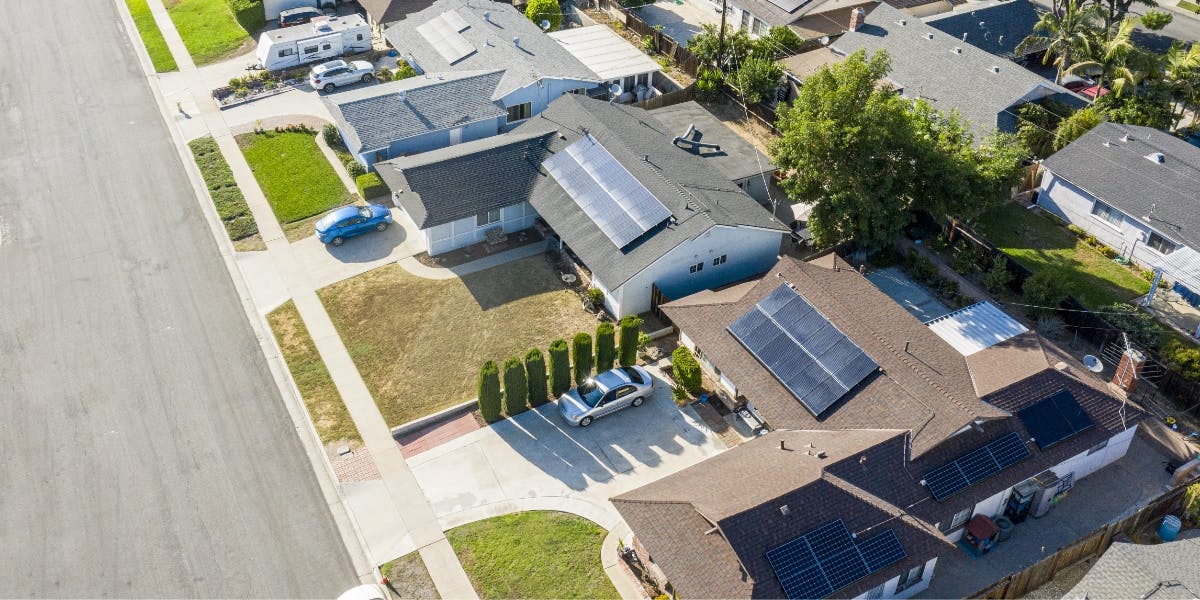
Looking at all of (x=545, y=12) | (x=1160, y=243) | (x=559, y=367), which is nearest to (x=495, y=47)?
(x=545, y=12)

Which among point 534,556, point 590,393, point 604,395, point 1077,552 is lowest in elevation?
point 534,556

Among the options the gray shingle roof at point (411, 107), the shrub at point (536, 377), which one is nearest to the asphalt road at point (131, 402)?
the shrub at point (536, 377)

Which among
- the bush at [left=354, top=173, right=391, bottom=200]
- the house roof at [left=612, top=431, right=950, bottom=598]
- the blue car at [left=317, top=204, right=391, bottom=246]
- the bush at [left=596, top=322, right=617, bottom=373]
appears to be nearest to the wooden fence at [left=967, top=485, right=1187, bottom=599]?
the house roof at [left=612, top=431, right=950, bottom=598]

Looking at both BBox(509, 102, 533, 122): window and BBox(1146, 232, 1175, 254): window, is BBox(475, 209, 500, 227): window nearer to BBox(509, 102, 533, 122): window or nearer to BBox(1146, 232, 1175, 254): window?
BBox(509, 102, 533, 122): window

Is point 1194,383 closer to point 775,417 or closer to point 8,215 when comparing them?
point 775,417

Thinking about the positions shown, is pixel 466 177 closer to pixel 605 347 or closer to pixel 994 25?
pixel 605 347

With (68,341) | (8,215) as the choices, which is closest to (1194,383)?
(68,341)
